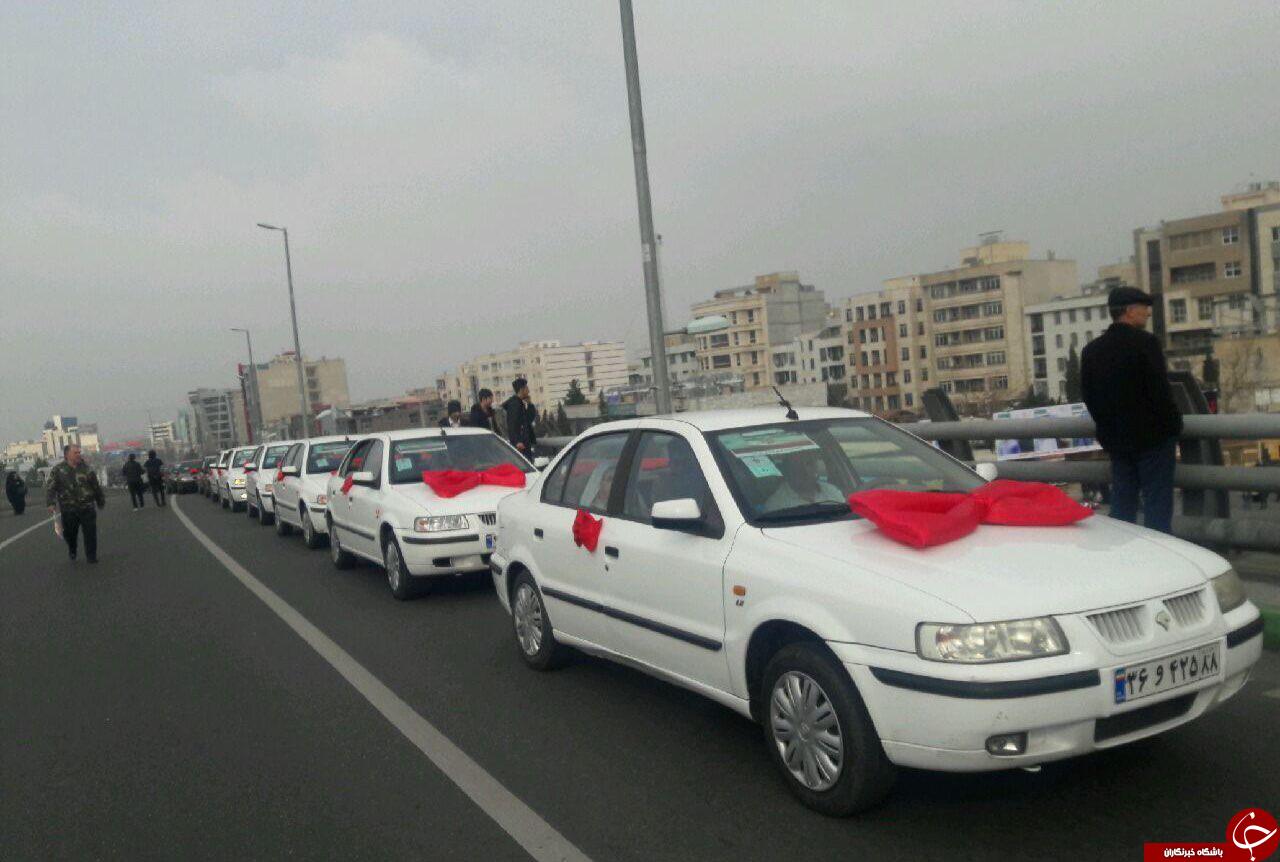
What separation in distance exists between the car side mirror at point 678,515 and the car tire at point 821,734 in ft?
2.47

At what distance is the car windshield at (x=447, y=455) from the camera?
35.1 feet

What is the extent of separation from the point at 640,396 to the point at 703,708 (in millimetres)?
13086

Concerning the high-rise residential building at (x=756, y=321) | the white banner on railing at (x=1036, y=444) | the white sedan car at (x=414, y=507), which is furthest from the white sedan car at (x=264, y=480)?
the high-rise residential building at (x=756, y=321)

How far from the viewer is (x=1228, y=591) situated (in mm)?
4199

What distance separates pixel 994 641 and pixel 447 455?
25.7 ft

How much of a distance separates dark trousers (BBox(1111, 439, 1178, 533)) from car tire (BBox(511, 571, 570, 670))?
12.0ft

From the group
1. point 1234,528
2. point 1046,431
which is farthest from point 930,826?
point 1046,431

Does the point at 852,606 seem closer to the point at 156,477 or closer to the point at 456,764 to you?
the point at 456,764

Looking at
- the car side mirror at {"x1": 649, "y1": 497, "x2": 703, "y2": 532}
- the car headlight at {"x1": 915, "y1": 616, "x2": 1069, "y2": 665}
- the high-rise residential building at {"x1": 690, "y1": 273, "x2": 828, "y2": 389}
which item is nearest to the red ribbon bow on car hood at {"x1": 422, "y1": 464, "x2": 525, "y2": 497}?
the car side mirror at {"x1": 649, "y1": 497, "x2": 703, "y2": 532}

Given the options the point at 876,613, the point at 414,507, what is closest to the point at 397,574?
the point at 414,507

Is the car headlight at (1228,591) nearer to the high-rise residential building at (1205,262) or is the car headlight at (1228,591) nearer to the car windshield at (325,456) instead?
the car windshield at (325,456)

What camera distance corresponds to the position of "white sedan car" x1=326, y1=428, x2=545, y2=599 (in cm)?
953

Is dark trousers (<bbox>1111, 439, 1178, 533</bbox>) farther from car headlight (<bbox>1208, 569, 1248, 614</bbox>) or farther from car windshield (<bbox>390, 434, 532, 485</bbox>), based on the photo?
car windshield (<bbox>390, 434, 532, 485</bbox>)

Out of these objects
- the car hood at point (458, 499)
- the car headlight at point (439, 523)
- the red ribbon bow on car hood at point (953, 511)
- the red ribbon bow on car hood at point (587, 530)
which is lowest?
the car headlight at point (439, 523)
